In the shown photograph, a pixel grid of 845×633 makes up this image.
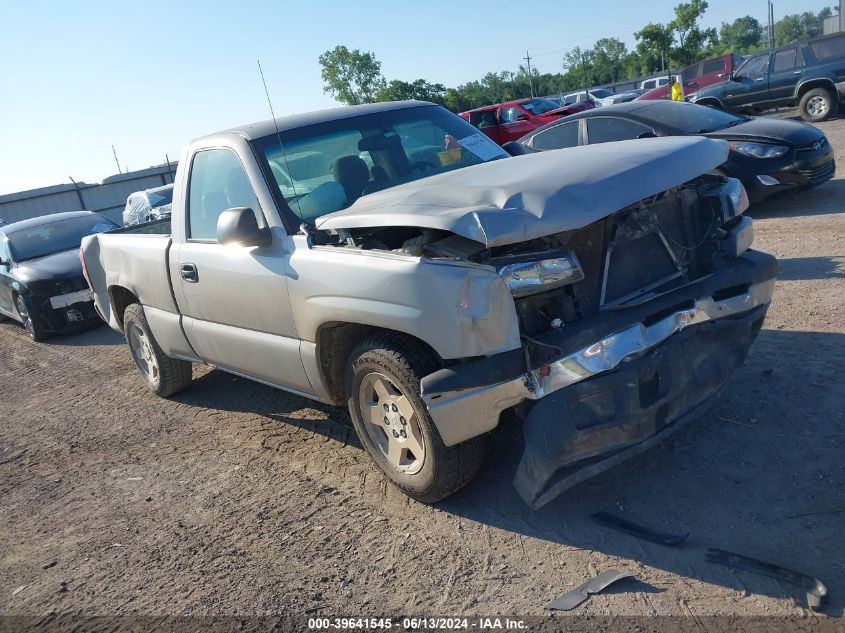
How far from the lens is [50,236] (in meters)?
11.0

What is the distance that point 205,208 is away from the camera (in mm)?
4848

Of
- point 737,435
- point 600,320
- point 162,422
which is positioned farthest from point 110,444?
point 737,435

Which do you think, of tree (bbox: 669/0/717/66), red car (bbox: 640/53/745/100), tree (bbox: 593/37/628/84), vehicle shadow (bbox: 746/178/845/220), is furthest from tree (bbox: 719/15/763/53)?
vehicle shadow (bbox: 746/178/845/220)

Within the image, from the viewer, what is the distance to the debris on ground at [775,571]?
8.64ft

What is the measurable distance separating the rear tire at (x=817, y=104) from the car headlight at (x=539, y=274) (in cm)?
1635

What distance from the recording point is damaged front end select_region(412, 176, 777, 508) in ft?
10.1

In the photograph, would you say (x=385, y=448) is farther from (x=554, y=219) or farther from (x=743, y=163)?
(x=743, y=163)

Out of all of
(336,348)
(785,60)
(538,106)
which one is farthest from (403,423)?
(538,106)

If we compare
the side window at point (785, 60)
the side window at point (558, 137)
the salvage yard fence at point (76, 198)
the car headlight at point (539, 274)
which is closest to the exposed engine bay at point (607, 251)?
the car headlight at point (539, 274)

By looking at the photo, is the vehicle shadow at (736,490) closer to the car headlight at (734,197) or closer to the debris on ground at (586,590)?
the debris on ground at (586,590)

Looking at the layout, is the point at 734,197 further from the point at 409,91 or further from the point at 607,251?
the point at 409,91

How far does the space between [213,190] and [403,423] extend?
2.17 m

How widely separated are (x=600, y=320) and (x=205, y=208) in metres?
2.89

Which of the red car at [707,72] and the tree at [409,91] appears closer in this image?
the red car at [707,72]
